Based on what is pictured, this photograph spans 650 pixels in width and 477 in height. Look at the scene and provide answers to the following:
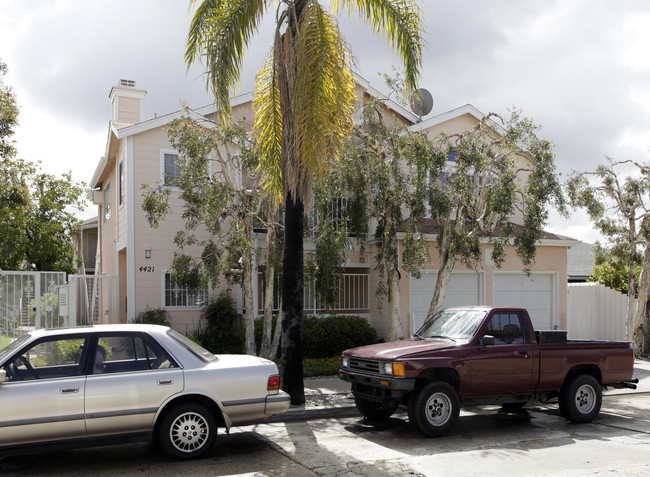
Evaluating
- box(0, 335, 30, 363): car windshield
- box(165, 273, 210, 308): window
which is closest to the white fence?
box(165, 273, 210, 308): window

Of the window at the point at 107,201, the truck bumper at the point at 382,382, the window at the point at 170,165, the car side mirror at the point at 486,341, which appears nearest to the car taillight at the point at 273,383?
the truck bumper at the point at 382,382

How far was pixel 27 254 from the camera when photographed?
2711 cm

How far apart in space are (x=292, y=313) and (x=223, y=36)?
186 inches

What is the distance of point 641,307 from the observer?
17.6 m

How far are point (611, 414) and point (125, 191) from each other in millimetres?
12784

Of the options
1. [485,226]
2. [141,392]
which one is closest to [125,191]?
[485,226]

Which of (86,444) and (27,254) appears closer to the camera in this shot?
(86,444)

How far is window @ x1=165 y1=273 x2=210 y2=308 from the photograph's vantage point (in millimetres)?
16469

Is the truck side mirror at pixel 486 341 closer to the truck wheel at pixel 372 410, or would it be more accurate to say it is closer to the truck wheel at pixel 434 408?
the truck wheel at pixel 434 408

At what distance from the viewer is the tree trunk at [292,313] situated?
10273 millimetres

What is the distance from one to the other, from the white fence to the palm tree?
1295cm

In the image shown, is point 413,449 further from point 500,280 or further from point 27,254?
point 27,254

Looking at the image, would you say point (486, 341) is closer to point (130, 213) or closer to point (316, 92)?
point (316, 92)

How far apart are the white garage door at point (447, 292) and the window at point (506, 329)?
25.4 feet
